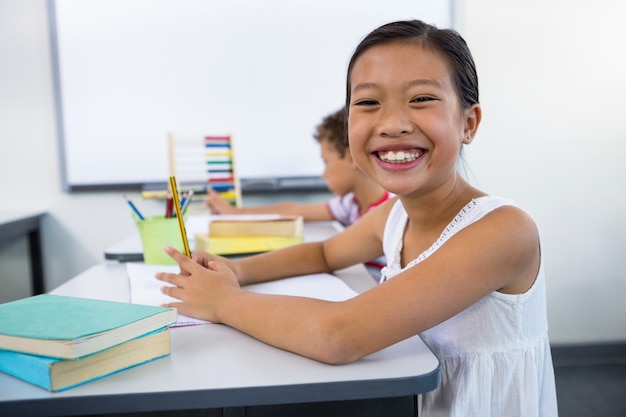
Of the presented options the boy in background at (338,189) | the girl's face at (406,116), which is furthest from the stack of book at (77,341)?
the boy in background at (338,189)

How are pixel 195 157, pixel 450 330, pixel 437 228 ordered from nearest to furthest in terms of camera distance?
pixel 450 330 → pixel 437 228 → pixel 195 157

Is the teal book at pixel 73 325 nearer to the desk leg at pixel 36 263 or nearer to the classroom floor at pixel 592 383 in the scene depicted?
the classroom floor at pixel 592 383

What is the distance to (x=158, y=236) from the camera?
1340 millimetres

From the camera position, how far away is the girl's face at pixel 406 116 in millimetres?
887

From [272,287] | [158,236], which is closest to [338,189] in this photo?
[158,236]

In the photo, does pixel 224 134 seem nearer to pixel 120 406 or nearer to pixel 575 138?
pixel 575 138

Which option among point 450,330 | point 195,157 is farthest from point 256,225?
point 195,157

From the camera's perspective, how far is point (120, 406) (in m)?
0.63

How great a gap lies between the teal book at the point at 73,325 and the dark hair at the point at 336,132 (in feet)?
4.73

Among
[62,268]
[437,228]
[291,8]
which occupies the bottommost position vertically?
[62,268]

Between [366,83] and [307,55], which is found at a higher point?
[307,55]

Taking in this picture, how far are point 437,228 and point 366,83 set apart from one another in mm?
282

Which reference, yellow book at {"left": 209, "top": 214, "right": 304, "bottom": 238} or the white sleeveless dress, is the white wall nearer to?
yellow book at {"left": 209, "top": 214, "right": 304, "bottom": 238}

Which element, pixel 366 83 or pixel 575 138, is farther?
pixel 575 138
